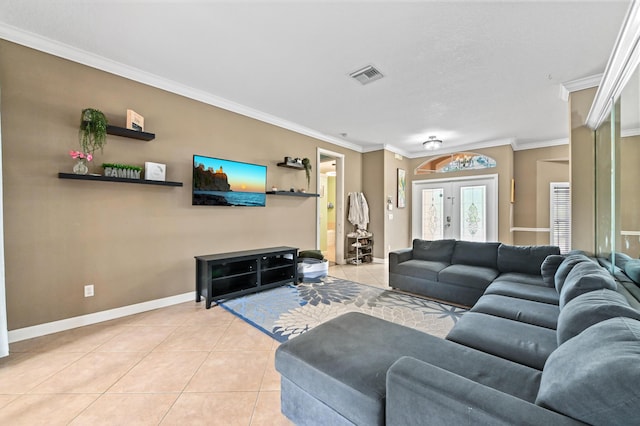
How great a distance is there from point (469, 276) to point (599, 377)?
2.60 meters

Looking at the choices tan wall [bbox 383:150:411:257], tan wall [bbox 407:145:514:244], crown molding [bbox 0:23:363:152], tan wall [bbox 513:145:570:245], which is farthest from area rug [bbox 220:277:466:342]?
tan wall [bbox 513:145:570:245]

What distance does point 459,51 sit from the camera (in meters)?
2.54

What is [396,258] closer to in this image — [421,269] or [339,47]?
[421,269]

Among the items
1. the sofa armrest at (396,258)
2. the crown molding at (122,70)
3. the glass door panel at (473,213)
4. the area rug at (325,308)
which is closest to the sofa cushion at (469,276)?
the area rug at (325,308)

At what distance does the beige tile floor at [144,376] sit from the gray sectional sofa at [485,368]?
49cm

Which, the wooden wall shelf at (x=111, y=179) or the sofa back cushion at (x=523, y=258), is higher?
the wooden wall shelf at (x=111, y=179)

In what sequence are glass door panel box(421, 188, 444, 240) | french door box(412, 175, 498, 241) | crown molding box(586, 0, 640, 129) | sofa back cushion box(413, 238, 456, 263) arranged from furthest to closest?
glass door panel box(421, 188, 444, 240), french door box(412, 175, 498, 241), sofa back cushion box(413, 238, 456, 263), crown molding box(586, 0, 640, 129)

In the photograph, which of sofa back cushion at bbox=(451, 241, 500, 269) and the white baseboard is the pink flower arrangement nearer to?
the white baseboard

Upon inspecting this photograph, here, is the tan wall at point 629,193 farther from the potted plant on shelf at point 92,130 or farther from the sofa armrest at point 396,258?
the potted plant on shelf at point 92,130

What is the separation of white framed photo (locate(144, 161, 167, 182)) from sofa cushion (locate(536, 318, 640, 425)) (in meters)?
3.48

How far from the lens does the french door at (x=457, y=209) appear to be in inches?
227

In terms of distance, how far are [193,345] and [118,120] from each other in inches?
96.2

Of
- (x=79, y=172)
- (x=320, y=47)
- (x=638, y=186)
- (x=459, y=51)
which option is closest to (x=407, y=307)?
(x=638, y=186)

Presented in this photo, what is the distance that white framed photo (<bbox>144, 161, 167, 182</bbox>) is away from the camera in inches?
116
